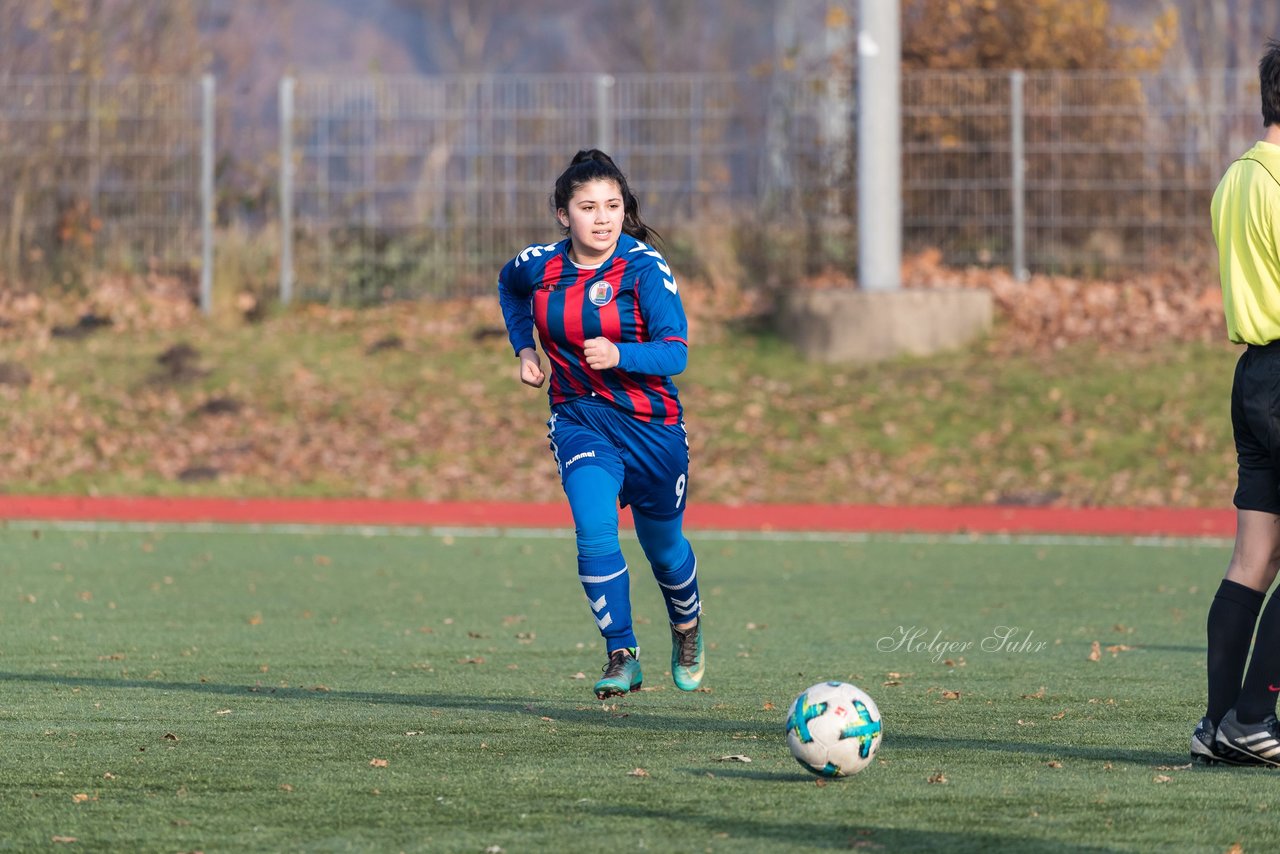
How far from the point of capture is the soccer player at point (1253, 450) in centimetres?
546

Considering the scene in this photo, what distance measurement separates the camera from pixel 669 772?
5523 mm

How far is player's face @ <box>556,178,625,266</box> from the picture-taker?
671 cm

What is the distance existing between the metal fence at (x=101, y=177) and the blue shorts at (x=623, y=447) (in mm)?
17718

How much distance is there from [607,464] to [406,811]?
1996 mm

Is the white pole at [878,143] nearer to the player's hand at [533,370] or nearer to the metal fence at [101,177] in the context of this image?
the metal fence at [101,177]

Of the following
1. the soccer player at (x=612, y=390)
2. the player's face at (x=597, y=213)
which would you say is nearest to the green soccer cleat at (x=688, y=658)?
the soccer player at (x=612, y=390)

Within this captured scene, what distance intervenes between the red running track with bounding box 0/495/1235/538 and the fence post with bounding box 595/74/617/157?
673 centimetres

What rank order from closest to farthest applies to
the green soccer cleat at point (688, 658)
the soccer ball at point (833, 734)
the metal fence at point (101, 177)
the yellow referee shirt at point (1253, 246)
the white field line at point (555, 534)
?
the soccer ball at point (833, 734), the yellow referee shirt at point (1253, 246), the green soccer cleat at point (688, 658), the white field line at point (555, 534), the metal fence at point (101, 177)

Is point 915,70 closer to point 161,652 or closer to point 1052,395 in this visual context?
point 1052,395

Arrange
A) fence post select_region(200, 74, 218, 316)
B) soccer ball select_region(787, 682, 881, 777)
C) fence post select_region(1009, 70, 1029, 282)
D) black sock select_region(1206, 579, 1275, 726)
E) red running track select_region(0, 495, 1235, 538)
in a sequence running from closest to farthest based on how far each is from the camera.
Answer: soccer ball select_region(787, 682, 881, 777)
black sock select_region(1206, 579, 1275, 726)
red running track select_region(0, 495, 1235, 538)
fence post select_region(1009, 70, 1029, 282)
fence post select_region(200, 74, 218, 316)

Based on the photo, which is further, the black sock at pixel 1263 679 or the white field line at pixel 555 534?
the white field line at pixel 555 534

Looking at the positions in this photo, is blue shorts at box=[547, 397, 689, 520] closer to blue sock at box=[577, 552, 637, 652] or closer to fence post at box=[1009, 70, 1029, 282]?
blue sock at box=[577, 552, 637, 652]

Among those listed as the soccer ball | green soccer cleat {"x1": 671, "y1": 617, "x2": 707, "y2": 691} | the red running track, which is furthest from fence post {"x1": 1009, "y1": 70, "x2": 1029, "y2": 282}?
the soccer ball

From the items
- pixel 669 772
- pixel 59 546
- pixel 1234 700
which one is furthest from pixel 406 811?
pixel 59 546
